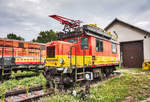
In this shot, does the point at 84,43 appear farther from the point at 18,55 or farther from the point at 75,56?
the point at 18,55

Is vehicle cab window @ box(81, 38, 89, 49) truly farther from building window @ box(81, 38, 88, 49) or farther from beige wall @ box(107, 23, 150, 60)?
beige wall @ box(107, 23, 150, 60)

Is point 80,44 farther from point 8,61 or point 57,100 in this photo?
point 8,61

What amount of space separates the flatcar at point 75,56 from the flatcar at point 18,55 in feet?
14.7

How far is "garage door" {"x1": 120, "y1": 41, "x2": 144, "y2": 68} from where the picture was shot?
1804 centimetres

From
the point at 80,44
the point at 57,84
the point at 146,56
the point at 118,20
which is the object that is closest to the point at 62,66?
the point at 57,84

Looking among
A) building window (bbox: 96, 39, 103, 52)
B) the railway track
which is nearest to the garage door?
building window (bbox: 96, 39, 103, 52)

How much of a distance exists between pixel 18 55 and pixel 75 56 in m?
7.30

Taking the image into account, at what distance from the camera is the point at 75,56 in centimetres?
650

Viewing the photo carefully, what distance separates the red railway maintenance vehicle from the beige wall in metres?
10.9

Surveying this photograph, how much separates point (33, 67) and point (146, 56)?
608 inches

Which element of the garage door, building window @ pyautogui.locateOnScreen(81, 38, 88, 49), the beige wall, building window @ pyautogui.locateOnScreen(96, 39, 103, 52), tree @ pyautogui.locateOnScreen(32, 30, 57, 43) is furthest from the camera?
tree @ pyautogui.locateOnScreen(32, 30, 57, 43)

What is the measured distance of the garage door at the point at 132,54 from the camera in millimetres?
18041

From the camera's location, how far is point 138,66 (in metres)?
18.1

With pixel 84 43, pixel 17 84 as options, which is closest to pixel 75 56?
pixel 84 43
